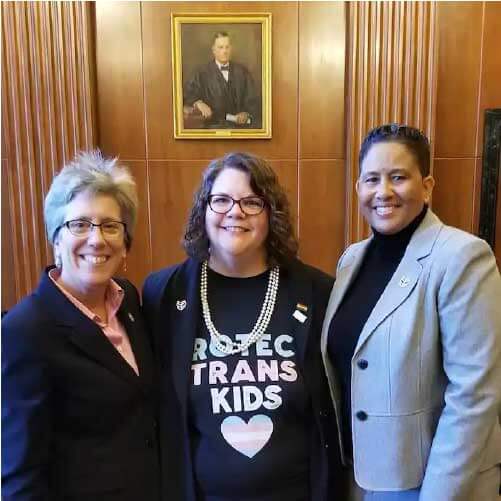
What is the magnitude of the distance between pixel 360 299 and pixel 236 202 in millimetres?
502

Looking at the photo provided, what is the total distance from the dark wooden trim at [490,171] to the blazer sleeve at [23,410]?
3256 millimetres

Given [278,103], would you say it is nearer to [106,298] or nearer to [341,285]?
[341,285]

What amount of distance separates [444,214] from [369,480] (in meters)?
2.65

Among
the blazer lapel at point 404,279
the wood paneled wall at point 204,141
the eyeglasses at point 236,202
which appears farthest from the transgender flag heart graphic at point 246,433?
the wood paneled wall at point 204,141

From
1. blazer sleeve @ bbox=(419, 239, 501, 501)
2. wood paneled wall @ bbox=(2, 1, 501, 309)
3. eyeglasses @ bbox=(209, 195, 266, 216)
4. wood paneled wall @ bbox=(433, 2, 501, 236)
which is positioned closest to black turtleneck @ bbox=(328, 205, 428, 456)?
blazer sleeve @ bbox=(419, 239, 501, 501)

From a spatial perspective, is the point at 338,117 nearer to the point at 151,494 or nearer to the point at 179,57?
the point at 179,57

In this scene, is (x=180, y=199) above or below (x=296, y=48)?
below

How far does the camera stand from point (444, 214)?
3572 millimetres

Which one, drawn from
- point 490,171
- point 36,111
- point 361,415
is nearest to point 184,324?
point 361,415

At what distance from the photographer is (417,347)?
1.25 meters

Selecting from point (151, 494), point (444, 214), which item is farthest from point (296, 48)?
point (151, 494)

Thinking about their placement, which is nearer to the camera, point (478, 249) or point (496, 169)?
point (478, 249)

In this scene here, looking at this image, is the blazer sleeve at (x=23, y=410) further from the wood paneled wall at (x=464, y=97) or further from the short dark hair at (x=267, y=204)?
the wood paneled wall at (x=464, y=97)

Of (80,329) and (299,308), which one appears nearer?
(80,329)
